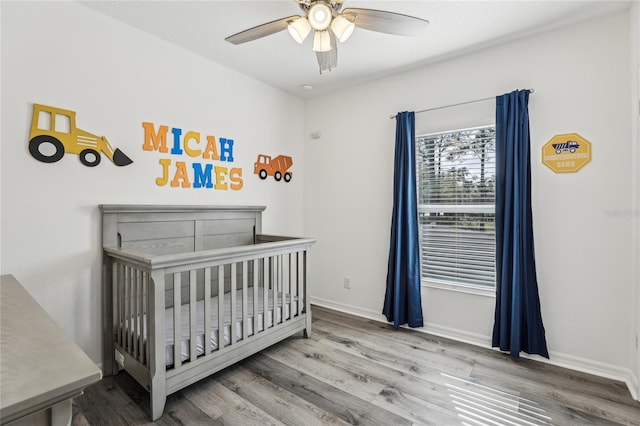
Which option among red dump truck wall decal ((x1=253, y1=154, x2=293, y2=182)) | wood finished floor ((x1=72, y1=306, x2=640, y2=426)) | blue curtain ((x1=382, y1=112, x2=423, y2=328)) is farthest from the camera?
red dump truck wall decal ((x1=253, y1=154, x2=293, y2=182))

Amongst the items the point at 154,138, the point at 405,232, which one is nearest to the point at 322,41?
the point at 154,138

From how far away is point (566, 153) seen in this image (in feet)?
7.17

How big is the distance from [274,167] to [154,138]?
50.7 inches

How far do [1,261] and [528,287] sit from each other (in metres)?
3.37

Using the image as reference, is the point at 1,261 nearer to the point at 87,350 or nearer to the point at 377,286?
the point at 87,350

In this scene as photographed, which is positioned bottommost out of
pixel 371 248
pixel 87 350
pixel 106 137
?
pixel 87 350

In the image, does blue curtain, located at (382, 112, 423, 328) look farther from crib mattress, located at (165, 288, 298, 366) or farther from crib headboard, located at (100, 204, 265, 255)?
crib headboard, located at (100, 204, 265, 255)

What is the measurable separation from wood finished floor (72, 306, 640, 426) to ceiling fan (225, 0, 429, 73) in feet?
6.82

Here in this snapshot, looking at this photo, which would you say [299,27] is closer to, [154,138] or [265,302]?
[154,138]

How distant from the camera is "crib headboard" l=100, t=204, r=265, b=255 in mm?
2118

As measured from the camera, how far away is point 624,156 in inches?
79.2

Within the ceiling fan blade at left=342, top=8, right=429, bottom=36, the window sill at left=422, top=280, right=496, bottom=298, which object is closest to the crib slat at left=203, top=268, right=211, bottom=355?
the ceiling fan blade at left=342, top=8, right=429, bottom=36

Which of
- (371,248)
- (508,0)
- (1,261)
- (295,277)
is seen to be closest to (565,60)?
(508,0)

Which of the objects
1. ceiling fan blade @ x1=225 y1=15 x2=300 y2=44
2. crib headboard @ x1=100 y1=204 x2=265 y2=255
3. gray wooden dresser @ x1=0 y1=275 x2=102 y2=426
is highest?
ceiling fan blade @ x1=225 y1=15 x2=300 y2=44
